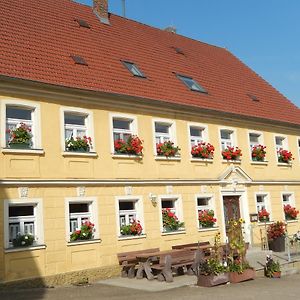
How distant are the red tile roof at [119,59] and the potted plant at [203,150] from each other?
161cm

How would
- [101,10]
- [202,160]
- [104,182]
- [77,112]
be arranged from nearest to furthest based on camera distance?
[77,112] < [104,182] < [202,160] < [101,10]

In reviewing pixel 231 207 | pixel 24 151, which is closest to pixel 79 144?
pixel 24 151

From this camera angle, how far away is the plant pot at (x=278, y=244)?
2092 cm

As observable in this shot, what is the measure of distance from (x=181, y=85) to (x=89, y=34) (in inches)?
170

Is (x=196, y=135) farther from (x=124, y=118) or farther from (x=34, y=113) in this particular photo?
(x=34, y=113)

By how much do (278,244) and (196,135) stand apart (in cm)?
584

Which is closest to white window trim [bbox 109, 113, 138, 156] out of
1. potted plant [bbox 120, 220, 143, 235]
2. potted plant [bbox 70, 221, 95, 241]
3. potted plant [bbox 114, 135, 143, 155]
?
potted plant [bbox 114, 135, 143, 155]

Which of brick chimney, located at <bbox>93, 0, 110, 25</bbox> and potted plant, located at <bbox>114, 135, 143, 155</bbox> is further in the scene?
brick chimney, located at <bbox>93, 0, 110, 25</bbox>

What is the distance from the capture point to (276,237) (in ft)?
69.1

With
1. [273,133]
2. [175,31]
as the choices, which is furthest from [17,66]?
[175,31]

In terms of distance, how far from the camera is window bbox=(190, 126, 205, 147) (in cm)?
2002

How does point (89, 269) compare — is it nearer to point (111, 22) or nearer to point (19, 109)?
point (19, 109)

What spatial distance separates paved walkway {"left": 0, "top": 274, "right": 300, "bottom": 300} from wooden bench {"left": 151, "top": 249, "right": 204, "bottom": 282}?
1.00 meters

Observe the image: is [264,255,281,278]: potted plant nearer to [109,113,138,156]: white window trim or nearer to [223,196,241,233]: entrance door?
[223,196,241,233]: entrance door
